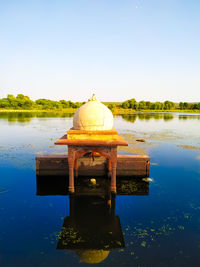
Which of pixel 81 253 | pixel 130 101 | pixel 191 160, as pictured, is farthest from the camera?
pixel 130 101

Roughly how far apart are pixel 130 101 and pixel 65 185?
489ft

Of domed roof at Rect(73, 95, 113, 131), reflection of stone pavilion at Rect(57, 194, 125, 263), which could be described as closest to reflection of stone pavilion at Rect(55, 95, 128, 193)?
domed roof at Rect(73, 95, 113, 131)

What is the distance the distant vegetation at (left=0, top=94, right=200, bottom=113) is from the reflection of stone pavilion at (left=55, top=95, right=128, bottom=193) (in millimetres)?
112280

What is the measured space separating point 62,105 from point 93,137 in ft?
432

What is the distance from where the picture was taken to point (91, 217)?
383 inches

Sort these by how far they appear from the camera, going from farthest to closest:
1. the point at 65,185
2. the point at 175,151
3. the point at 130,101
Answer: the point at 130,101, the point at 175,151, the point at 65,185

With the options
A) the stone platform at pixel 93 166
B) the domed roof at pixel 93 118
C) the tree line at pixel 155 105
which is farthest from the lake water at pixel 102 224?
the tree line at pixel 155 105

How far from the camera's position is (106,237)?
8.20 meters

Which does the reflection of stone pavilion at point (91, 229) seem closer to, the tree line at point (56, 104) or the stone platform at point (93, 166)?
the stone platform at point (93, 166)

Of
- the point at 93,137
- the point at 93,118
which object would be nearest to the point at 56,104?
the point at 93,118

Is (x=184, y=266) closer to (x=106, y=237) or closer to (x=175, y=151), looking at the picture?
(x=106, y=237)

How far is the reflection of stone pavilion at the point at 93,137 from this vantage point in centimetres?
1044

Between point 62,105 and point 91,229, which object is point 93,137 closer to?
point 91,229

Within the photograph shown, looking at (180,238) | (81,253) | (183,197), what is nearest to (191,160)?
(183,197)
